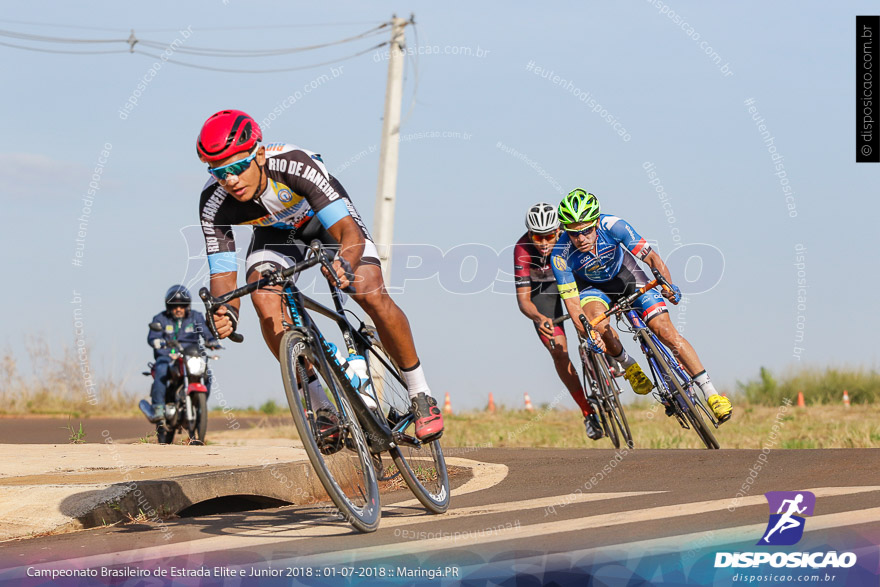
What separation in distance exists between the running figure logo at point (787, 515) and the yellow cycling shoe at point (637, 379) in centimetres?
443

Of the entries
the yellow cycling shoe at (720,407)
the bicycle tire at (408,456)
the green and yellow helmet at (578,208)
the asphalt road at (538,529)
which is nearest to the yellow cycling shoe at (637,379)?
the yellow cycling shoe at (720,407)

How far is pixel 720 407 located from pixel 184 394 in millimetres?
7112

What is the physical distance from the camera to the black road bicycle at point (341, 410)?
5504mm

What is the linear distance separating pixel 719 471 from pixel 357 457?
3013 millimetres

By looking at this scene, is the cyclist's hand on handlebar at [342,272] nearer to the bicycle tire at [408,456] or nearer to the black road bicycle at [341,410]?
the black road bicycle at [341,410]

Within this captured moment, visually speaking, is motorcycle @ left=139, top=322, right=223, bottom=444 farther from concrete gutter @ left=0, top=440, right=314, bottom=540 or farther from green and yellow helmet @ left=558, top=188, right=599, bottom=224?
green and yellow helmet @ left=558, top=188, right=599, bottom=224

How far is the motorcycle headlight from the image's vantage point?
45.4ft

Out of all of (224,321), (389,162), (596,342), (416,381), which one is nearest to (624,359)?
(596,342)

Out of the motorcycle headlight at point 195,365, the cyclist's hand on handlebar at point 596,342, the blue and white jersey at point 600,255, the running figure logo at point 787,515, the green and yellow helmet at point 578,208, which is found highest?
the green and yellow helmet at point 578,208

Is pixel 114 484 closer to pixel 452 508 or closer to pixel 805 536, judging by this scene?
pixel 452 508

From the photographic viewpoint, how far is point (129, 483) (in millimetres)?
6727

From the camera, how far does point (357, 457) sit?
231 inches

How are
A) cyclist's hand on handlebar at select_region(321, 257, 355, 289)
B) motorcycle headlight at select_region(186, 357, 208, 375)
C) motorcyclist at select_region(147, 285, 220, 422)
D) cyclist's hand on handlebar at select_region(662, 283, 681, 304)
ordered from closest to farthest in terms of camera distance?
cyclist's hand on handlebar at select_region(321, 257, 355, 289) → cyclist's hand on handlebar at select_region(662, 283, 681, 304) → motorcycle headlight at select_region(186, 357, 208, 375) → motorcyclist at select_region(147, 285, 220, 422)

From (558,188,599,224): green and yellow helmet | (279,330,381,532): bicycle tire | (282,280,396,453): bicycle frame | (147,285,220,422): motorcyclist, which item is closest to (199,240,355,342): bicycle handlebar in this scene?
(282,280,396,453): bicycle frame
